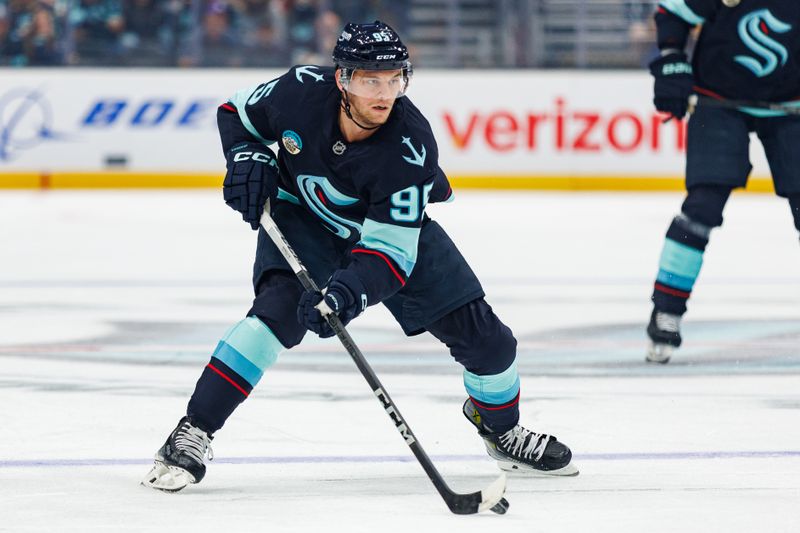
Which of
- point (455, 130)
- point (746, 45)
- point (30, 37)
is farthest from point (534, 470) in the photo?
point (30, 37)

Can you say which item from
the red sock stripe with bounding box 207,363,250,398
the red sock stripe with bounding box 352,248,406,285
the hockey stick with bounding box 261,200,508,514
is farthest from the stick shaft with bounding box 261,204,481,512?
the red sock stripe with bounding box 207,363,250,398

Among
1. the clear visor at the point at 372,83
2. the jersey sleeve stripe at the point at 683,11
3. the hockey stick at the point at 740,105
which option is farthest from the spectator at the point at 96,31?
the clear visor at the point at 372,83

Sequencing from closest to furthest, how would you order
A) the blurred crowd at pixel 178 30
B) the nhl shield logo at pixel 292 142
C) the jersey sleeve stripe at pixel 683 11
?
the nhl shield logo at pixel 292 142 → the jersey sleeve stripe at pixel 683 11 → the blurred crowd at pixel 178 30

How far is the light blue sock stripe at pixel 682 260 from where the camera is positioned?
4.35 meters

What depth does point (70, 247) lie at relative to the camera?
7.19 metres

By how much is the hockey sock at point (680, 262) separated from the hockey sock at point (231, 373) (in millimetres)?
1838

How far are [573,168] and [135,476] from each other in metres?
7.76

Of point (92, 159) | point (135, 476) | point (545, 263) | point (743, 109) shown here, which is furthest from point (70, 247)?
point (135, 476)

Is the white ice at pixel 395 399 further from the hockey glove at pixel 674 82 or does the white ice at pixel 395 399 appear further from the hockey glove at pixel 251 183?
the hockey glove at pixel 674 82

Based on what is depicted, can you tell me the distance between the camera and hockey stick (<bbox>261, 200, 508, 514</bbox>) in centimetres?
263

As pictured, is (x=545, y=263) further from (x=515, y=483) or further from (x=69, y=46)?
(x=69, y=46)

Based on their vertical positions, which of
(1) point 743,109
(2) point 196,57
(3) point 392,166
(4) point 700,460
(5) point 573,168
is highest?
(3) point 392,166

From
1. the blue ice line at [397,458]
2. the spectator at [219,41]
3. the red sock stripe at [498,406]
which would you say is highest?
the red sock stripe at [498,406]

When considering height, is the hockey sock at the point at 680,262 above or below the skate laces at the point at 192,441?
below
